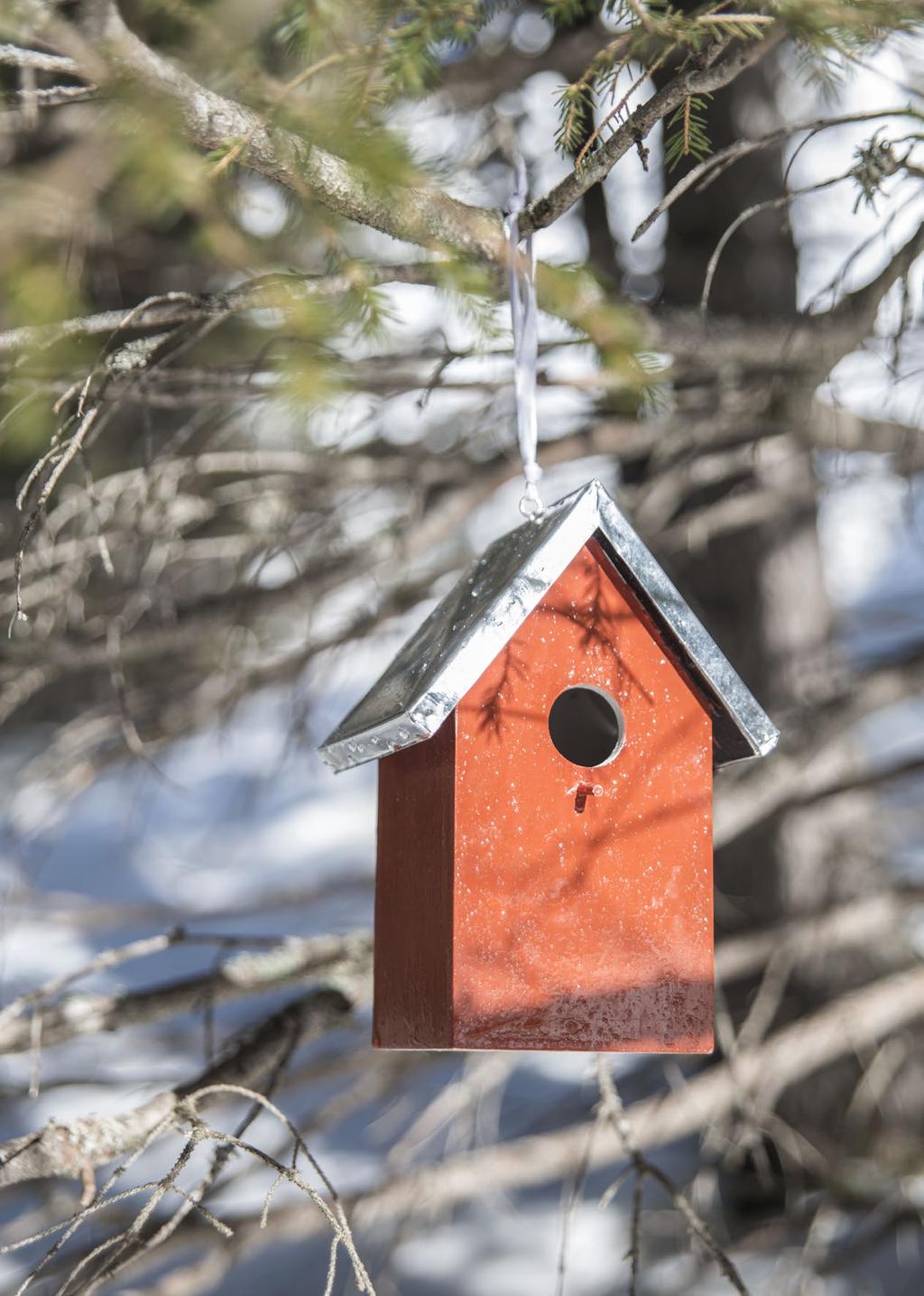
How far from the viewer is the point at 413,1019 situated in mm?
1558

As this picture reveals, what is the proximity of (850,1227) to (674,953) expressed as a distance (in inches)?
108

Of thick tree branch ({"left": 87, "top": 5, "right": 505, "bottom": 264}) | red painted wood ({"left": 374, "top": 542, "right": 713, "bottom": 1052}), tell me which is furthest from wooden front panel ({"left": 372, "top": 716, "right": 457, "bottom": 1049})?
thick tree branch ({"left": 87, "top": 5, "right": 505, "bottom": 264})

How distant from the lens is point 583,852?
153cm

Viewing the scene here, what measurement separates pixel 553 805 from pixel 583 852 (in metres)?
0.07

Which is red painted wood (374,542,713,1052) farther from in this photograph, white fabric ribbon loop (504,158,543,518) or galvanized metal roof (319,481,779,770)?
white fabric ribbon loop (504,158,543,518)

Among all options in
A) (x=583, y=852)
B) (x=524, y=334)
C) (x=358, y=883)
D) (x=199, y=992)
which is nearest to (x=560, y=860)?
(x=583, y=852)

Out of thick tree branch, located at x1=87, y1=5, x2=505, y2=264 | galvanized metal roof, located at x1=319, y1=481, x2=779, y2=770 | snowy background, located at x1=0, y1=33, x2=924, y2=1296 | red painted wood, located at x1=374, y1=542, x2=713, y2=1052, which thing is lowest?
snowy background, located at x1=0, y1=33, x2=924, y2=1296

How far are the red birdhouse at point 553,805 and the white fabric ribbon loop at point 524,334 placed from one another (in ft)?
0.27

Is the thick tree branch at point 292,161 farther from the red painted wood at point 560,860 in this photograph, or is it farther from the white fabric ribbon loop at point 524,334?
the red painted wood at point 560,860

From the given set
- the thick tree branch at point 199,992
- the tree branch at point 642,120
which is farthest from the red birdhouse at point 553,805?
the thick tree branch at point 199,992

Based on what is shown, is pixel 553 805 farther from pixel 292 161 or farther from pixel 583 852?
pixel 292 161

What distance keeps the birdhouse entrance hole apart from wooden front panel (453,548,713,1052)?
504mm

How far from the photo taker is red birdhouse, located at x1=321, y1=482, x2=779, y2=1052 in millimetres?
1456

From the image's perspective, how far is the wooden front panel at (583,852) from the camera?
1.46 metres
